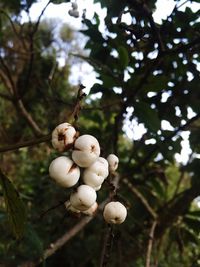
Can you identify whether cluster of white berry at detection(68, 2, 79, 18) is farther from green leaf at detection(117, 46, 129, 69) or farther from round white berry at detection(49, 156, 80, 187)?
round white berry at detection(49, 156, 80, 187)

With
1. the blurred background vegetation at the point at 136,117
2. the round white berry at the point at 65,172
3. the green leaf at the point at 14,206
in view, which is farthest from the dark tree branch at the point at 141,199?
the round white berry at the point at 65,172

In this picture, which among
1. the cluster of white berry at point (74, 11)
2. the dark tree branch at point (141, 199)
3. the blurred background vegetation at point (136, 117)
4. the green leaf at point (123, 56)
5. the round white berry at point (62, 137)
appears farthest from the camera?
the dark tree branch at point (141, 199)

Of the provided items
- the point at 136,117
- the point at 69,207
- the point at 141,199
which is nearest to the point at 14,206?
the point at 69,207

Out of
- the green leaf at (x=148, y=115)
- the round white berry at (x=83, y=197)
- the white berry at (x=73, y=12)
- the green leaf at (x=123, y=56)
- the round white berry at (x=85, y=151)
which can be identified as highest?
the white berry at (x=73, y=12)

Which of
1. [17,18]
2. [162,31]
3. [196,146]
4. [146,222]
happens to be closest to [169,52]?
[162,31]

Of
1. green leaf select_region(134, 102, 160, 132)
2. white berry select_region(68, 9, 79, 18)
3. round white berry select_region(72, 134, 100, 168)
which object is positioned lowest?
round white berry select_region(72, 134, 100, 168)

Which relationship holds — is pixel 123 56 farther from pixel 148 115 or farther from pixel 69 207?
pixel 69 207

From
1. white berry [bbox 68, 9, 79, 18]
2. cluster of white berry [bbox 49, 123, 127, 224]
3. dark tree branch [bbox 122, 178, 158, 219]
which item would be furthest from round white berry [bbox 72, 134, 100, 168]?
dark tree branch [bbox 122, 178, 158, 219]

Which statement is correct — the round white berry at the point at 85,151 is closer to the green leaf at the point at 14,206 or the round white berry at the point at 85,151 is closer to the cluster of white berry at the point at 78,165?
the cluster of white berry at the point at 78,165
